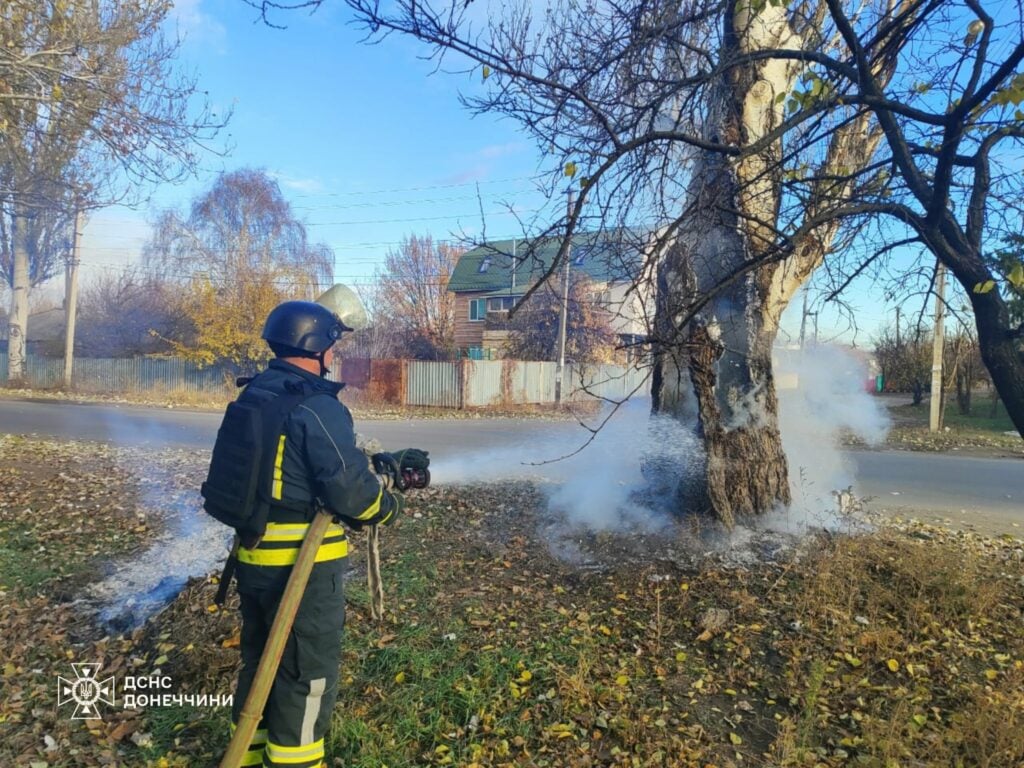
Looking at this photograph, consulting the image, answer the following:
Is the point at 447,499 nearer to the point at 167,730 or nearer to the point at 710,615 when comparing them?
→ the point at 710,615

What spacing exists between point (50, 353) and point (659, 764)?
119 feet

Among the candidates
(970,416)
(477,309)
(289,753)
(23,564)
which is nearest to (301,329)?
(289,753)

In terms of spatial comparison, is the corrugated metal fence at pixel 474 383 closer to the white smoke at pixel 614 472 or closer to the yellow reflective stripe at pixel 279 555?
the white smoke at pixel 614 472

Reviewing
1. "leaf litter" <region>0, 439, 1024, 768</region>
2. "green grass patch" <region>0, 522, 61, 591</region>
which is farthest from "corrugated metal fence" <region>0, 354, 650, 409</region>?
"green grass patch" <region>0, 522, 61, 591</region>

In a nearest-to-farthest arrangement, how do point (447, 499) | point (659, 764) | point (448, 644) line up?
point (659, 764) < point (448, 644) < point (447, 499)

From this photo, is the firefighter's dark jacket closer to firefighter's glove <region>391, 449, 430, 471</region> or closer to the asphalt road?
firefighter's glove <region>391, 449, 430, 471</region>

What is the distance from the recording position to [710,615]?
13.6 ft

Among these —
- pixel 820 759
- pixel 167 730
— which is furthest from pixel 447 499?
pixel 820 759

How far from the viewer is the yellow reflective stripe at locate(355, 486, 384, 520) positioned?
273 centimetres

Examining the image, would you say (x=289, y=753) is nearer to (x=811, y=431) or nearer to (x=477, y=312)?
(x=811, y=431)

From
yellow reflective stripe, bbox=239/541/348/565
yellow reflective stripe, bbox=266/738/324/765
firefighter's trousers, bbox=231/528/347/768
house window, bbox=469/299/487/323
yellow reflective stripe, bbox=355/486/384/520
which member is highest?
house window, bbox=469/299/487/323

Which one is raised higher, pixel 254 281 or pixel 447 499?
pixel 254 281

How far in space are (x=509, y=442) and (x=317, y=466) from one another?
36.8ft

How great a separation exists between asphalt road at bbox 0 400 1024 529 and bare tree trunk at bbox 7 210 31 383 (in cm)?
836
